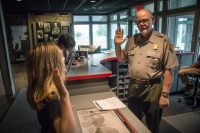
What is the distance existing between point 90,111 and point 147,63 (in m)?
0.77

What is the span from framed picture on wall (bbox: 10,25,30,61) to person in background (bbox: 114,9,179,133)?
23.7 ft

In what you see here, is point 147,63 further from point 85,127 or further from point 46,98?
point 46,98

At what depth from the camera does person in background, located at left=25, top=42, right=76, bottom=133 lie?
837 millimetres

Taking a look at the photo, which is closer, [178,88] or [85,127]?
[85,127]

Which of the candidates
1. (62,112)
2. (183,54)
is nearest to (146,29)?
(62,112)

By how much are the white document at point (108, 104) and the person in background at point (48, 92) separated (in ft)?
1.67

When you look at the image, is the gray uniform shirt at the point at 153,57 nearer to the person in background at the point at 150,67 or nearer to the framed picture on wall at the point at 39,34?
the person in background at the point at 150,67

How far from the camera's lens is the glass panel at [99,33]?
32.2 feet

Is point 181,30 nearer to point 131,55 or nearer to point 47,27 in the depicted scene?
point 131,55

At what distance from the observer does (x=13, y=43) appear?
7.48 meters

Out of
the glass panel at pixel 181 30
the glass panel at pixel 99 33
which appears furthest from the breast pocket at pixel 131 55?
the glass panel at pixel 99 33

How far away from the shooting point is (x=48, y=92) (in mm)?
859

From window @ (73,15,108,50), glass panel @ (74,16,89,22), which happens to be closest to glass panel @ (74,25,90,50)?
window @ (73,15,108,50)

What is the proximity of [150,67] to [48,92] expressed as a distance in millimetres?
1101
